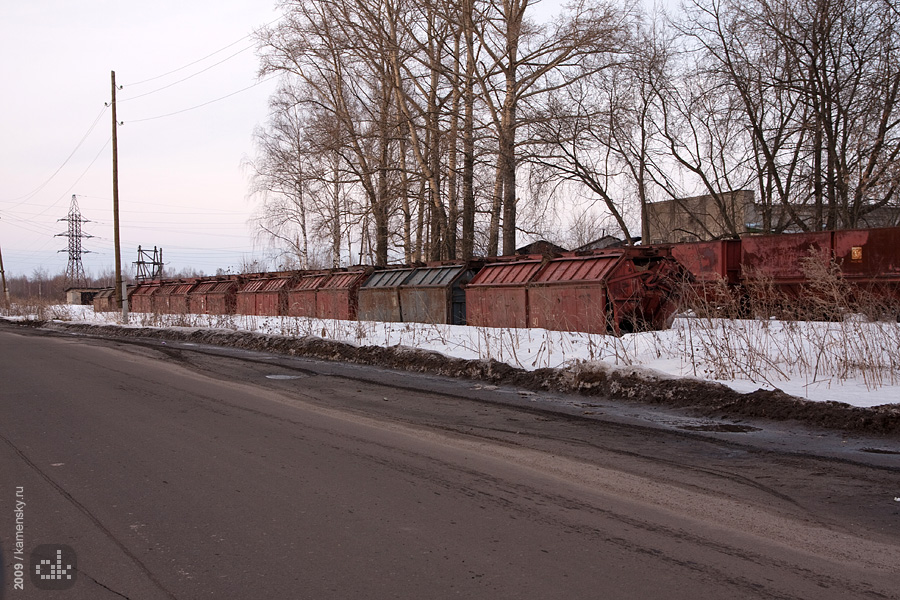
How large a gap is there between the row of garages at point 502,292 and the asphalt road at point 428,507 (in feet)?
19.9

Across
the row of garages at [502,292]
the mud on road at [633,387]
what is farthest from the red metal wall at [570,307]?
the mud on road at [633,387]

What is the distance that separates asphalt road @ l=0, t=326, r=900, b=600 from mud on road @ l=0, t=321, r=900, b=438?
28.4 inches

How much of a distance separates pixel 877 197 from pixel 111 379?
25.1m

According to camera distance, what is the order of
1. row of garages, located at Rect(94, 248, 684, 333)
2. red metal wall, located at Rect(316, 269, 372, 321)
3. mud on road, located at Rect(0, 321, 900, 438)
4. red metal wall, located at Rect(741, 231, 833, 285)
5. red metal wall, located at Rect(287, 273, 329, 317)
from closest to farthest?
mud on road, located at Rect(0, 321, 900, 438) < row of garages, located at Rect(94, 248, 684, 333) < red metal wall, located at Rect(741, 231, 833, 285) < red metal wall, located at Rect(316, 269, 372, 321) < red metal wall, located at Rect(287, 273, 329, 317)

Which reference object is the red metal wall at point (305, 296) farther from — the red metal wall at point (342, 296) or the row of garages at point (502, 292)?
the red metal wall at point (342, 296)

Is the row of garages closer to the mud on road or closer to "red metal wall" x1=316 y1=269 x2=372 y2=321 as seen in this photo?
"red metal wall" x1=316 y1=269 x2=372 y2=321

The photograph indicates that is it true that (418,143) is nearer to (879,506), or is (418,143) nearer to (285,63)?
(285,63)

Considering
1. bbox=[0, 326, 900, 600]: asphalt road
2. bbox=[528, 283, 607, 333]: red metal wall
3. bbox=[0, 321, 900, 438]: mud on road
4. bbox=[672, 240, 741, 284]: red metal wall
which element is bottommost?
bbox=[0, 326, 900, 600]: asphalt road

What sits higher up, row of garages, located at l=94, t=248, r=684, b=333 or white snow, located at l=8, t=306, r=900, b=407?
row of garages, located at l=94, t=248, r=684, b=333

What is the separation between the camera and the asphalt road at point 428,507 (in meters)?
3.55

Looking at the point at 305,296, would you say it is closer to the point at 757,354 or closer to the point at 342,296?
the point at 342,296

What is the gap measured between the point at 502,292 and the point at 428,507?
13.1 meters

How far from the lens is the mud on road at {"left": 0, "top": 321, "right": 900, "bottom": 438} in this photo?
7.31 metres

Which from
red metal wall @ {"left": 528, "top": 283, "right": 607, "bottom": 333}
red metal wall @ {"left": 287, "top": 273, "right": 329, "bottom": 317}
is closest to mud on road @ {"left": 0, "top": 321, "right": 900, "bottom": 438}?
red metal wall @ {"left": 528, "top": 283, "right": 607, "bottom": 333}
